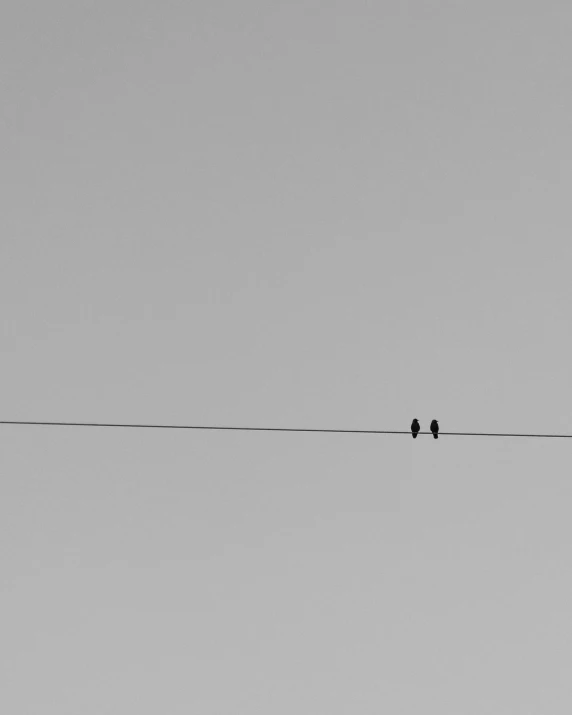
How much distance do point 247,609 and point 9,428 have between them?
1.77 feet

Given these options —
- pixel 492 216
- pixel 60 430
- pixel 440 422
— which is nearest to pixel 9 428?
pixel 60 430

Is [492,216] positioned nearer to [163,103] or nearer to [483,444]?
[483,444]

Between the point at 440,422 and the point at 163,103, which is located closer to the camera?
the point at 440,422

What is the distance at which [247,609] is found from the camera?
5.52 feet

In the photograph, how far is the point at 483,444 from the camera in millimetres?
1668

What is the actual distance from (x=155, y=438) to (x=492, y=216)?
2.37ft

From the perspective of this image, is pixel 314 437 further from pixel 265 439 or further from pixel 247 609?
pixel 247 609

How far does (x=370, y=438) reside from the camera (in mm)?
1673

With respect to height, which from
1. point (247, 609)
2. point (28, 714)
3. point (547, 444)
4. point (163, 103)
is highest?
point (163, 103)

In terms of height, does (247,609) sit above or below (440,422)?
below

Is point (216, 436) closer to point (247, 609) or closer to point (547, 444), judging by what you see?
point (247, 609)

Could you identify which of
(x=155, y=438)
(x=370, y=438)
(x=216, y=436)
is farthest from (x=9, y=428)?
(x=370, y=438)

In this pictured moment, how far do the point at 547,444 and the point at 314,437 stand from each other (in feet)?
1.34

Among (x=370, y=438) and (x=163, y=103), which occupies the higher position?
(x=163, y=103)
